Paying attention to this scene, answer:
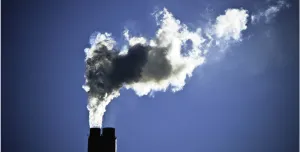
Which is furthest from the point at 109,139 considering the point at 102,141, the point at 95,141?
the point at 95,141

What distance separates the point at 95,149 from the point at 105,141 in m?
0.73

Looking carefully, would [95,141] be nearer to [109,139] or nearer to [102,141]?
[102,141]

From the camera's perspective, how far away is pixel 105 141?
23984 mm

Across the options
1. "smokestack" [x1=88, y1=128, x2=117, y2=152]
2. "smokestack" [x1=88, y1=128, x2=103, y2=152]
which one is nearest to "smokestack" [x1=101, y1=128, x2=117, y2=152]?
"smokestack" [x1=88, y1=128, x2=117, y2=152]

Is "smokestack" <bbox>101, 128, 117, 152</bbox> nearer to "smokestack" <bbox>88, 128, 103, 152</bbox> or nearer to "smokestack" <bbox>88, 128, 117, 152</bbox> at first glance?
"smokestack" <bbox>88, 128, 117, 152</bbox>

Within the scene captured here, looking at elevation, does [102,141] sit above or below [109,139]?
below

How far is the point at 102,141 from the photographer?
2400 centimetres

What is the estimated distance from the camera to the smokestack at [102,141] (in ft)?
78.1

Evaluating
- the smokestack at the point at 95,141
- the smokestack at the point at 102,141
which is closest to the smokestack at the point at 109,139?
the smokestack at the point at 102,141

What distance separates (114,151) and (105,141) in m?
0.78

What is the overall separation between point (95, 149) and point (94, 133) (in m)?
1.06

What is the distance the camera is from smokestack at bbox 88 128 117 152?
937 inches

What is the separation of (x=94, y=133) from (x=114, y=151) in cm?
163

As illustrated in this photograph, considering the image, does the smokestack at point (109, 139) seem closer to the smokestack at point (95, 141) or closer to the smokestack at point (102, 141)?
the smokestack at point (102, 141)
